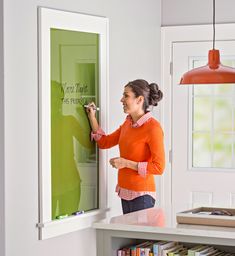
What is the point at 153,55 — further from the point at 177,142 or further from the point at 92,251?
the point at 92,251

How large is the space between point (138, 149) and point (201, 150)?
129cm

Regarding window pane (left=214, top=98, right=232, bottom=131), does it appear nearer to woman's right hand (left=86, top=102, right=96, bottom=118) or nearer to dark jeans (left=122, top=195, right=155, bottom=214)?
dark jeans (left=122, top=195, right=155, bottom=214)

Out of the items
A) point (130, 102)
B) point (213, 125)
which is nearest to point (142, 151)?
point (130, 102)

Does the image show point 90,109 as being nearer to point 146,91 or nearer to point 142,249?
point 146,91

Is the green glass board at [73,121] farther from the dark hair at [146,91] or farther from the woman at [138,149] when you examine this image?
the dark hair at [146,91]

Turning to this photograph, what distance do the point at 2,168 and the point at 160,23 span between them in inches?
102

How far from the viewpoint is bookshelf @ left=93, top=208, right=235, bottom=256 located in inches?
134

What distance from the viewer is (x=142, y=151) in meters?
5.07

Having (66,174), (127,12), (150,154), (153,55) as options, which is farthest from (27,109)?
(153,55)

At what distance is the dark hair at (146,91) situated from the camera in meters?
5.08

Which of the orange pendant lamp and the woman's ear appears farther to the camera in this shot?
the woman's ear

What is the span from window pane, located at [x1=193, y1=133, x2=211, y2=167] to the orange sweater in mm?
1172

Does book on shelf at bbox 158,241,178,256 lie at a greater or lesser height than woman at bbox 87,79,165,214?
lesser

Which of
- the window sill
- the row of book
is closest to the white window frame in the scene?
the window sill
